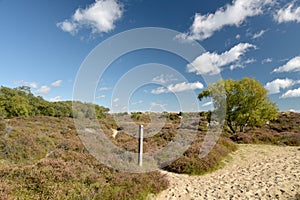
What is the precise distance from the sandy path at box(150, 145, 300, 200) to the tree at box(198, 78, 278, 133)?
1003 cm

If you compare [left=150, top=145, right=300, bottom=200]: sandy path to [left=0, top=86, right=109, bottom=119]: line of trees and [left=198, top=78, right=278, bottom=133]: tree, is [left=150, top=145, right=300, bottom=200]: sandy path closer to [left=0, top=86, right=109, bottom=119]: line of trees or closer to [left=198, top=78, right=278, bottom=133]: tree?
[left=198, top=78, right=278, bottom=133]: tree

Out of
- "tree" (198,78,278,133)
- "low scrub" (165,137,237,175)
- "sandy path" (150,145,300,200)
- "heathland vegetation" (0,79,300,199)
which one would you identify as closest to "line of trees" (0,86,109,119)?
"heathland vegetation" (0,79,300,199)

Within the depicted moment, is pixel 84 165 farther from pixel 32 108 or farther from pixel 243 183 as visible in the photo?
pixel 32 108

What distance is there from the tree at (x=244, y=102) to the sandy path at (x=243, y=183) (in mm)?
10026

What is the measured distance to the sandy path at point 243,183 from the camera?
621cm

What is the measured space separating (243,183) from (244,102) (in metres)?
14.2

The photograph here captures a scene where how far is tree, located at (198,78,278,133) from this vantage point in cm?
1941

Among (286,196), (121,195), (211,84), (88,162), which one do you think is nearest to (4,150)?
(88,162)

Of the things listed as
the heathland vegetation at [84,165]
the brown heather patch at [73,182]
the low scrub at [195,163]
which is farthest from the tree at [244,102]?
the brown heather patch at [73,182]

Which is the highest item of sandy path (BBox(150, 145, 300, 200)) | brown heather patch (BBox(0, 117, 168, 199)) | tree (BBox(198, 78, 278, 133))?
tree (BBox(198, 78, 278, 133))

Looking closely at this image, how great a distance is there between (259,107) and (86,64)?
17901 millimetres

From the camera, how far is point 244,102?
19734mm

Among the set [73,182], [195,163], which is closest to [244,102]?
[195,163]

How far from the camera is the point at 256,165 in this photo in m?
9.97
